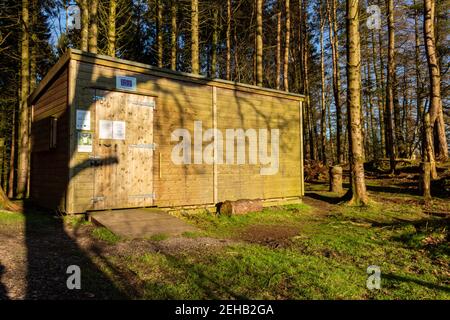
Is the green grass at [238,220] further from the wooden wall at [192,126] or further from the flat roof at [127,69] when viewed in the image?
the flat roof at [127,69]

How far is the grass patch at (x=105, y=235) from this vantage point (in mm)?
5332

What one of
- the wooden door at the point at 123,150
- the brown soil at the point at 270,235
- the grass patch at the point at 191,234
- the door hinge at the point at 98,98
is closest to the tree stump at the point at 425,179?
the brown soil at the point at 270,235

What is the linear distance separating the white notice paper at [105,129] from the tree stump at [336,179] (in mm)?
9394

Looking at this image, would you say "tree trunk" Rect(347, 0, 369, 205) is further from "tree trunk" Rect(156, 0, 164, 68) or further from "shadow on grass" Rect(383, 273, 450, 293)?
"tree trunk" Rect(156, 0, 164, 68)

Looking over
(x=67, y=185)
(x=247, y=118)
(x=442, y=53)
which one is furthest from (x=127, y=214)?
(x=442, y=53)

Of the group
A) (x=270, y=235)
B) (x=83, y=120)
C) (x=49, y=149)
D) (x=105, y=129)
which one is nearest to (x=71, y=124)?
(x=83, y=120)

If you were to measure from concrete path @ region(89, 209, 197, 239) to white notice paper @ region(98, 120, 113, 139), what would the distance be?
1.73 meters

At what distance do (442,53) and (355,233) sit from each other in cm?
1900

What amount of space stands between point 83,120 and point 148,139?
1586 mm

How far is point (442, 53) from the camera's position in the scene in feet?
64.4

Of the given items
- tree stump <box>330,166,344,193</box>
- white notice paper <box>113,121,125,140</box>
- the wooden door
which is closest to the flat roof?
the wooden door

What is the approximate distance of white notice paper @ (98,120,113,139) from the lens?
279 inches

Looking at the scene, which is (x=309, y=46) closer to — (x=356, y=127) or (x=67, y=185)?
(x=356, y=127)

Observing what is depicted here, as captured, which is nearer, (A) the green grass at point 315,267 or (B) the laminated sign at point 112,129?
(A) the green grass at point 315,267
